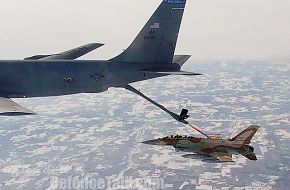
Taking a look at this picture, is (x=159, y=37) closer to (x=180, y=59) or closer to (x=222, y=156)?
(x=180, y=59)

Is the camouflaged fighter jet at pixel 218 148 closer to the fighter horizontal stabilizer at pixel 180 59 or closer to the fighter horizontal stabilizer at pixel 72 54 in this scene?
the fighter horizontal stabilizer at pixel 180 59

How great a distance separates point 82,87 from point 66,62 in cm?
287

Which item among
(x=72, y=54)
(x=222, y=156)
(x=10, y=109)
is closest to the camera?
(x=10, y=109)

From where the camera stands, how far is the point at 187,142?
53.1 metres

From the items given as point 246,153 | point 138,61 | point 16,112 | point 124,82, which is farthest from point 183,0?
point 246,153

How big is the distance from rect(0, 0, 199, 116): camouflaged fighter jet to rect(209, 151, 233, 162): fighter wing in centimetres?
1341

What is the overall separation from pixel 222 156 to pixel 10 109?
85.4 ft

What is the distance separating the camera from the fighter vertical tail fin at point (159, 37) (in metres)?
33.3

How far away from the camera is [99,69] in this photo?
35.5 metres

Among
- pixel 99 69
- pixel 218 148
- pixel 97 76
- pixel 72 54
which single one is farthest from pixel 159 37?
pixel 218 148

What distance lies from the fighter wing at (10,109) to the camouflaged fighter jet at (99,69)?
3153mm

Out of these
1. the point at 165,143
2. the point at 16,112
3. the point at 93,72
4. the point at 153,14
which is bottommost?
the point at 165,143

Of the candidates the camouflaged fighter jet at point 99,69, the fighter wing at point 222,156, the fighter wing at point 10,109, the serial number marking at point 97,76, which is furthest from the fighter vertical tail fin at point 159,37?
the fighter wing at point 222,156

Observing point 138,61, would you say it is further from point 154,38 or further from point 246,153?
point 246,153
